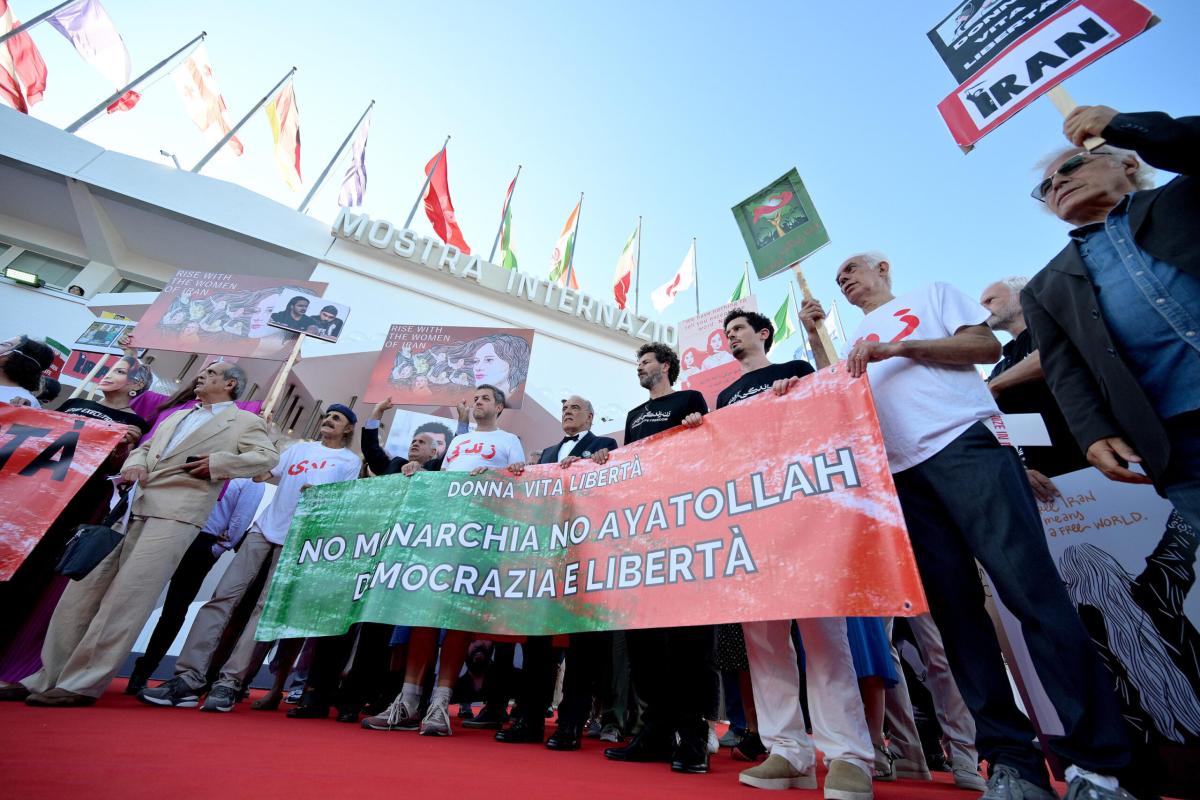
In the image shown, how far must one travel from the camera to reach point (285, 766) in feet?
4.43

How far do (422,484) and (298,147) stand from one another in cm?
1230

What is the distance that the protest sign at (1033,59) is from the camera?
2675mm

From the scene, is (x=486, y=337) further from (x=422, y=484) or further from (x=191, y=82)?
(x=191, y=82)

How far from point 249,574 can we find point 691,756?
2.66m

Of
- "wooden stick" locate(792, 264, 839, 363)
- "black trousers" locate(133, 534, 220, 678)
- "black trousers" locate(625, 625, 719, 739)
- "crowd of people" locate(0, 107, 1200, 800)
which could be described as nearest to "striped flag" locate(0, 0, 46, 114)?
"crowd of people" locate(0, 107, 1200, 800)

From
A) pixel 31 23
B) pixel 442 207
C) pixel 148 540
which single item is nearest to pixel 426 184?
pixel 442 207

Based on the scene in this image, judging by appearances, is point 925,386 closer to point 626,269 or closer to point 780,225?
point 780,225

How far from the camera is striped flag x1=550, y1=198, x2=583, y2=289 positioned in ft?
48.6

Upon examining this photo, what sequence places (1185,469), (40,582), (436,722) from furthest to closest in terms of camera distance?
(40,582) → (436,722) → (1185,469)

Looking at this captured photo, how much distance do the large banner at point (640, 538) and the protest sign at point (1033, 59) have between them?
2.32 meters

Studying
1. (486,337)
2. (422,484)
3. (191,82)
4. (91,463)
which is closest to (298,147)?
(191,82)

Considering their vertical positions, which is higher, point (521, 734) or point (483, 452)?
point (483, 452)

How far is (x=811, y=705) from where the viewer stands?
1.74 meters

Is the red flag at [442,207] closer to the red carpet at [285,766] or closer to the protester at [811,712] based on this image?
the red carpet at [285,766]
